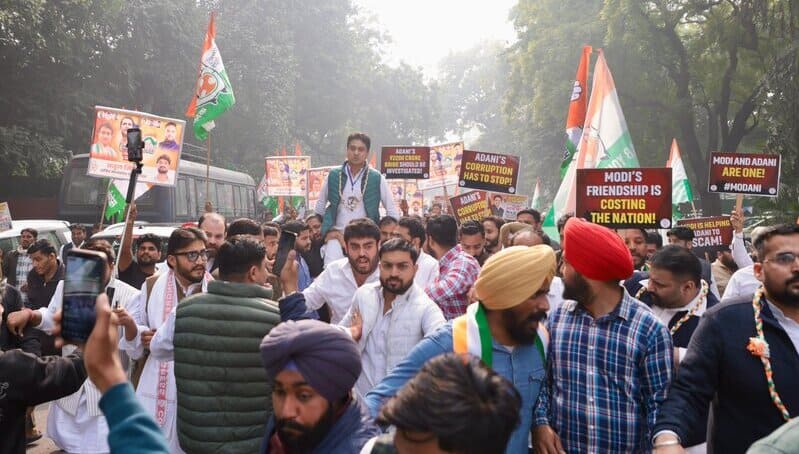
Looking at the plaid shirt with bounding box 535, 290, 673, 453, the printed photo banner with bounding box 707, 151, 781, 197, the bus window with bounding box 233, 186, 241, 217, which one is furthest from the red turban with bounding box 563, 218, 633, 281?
the bus window with bounding box 233, 186, 241, 217

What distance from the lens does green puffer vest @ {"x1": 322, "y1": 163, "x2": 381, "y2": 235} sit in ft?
25.5

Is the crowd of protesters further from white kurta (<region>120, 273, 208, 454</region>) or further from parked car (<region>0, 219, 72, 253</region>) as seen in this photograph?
parked car (<region>0, 219, 72, 253</region>)

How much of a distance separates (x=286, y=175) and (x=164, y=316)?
15.7 m

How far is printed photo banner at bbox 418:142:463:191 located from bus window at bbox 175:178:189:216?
5.85 metres

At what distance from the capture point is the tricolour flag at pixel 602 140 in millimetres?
9391

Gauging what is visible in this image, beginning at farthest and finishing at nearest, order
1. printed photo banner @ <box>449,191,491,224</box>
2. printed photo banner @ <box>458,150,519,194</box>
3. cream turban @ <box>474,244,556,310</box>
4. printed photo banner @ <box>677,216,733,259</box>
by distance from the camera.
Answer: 1. printed photo banner @ <box>458,150,519,194</box>
2. printed photo banner @ <box>449,191,491,224</box>
3. printed photo banner @ <box>677,216,733,259</box>
4. cream turban @ <box>474,244,556,310</box>

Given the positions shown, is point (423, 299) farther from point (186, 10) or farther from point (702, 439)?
point (186, 10)

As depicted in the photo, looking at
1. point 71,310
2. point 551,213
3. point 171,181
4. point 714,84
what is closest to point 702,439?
point 71,310

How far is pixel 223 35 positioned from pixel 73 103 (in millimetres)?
10813

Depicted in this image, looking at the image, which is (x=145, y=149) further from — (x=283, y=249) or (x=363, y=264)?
(x=283, y=249)

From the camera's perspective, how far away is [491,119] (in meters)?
71.3

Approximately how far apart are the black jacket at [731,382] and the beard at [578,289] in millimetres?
446

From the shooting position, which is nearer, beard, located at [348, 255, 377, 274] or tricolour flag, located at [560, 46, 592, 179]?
beard, located at [348, 255, 377, 274]

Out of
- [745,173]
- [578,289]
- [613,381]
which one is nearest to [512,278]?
[578,289]
